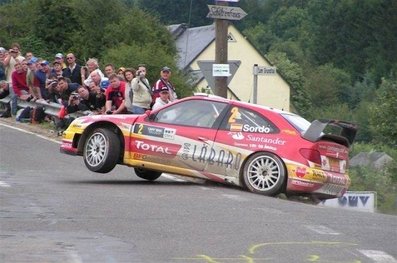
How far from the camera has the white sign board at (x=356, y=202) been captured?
20419 millimetres

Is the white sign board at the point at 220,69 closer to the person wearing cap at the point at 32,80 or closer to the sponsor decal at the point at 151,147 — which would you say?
the sponsor decal at the point at 151,147

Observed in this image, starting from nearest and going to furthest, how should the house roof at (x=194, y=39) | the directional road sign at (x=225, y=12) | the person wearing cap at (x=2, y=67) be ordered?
the directional road sign at (x=225, y=12), the person wearing cap at (x=2, y=67), the house roof at (x=194, y=39)

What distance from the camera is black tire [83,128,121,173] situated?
17.1m

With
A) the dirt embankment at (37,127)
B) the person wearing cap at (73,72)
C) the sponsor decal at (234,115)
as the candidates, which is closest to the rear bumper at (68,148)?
the sponsor decal at (234,115)

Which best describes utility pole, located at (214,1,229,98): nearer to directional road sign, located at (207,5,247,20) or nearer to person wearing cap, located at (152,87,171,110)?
directional road sign, located at (207,5,247,20)

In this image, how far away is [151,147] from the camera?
17094 millimetres

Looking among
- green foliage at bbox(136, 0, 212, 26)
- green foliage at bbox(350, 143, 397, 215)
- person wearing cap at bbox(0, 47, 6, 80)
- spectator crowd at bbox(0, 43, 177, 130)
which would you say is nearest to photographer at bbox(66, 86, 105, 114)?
spectator crowd at bbox(0, 43, 177, 130)

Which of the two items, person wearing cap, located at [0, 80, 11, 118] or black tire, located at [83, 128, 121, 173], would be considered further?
person wearing cap, located at [0, 80, 11, 118]

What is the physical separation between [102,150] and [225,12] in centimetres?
522

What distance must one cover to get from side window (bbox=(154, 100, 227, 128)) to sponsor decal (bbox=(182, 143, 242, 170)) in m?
0.38

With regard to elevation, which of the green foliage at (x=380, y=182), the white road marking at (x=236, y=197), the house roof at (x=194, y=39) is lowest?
the green foliage at (x=380, y=182)

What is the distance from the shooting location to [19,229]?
1184 centimetres

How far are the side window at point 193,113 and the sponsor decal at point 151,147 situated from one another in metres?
0.42

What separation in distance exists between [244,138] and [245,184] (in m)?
0.66
